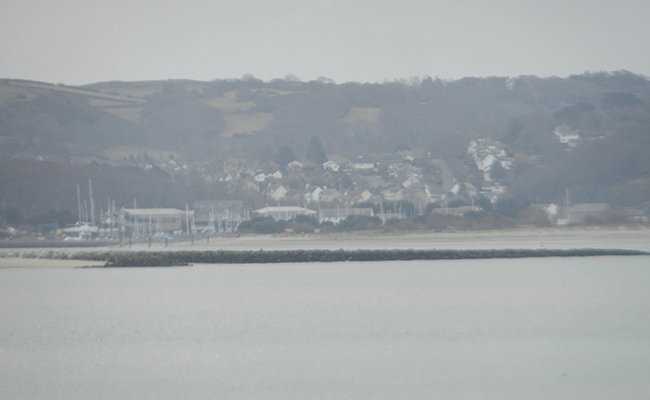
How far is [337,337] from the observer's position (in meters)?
15.3

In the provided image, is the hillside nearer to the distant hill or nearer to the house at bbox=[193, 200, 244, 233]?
the distant hill

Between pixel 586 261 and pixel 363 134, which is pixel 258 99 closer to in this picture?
pixel 363 134

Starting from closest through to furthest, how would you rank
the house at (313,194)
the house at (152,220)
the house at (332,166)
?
the house at (152,220) < the house at (313,194) < the house at (332,166)

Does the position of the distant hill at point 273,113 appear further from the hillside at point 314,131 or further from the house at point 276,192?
the house at point 276,192

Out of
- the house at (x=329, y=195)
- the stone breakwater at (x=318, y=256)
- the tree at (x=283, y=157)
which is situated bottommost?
the stone breakwater at (x=318, y=256)

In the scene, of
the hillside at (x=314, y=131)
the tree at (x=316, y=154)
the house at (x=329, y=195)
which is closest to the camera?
the hillside at (x=314, y=131)

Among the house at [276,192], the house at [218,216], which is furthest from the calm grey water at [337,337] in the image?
the house at [276,192]

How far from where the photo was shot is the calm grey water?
35.4 ft

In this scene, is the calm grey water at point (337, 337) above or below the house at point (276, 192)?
below

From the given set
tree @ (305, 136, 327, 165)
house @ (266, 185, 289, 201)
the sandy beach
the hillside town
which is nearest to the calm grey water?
the sandy beach

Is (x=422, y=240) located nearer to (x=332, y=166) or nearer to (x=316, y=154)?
(x=332, y=166)

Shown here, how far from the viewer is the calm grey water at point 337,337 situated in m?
10.8

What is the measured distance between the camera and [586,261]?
3206 centimetres

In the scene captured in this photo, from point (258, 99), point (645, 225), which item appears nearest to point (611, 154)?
point (645, 225)
